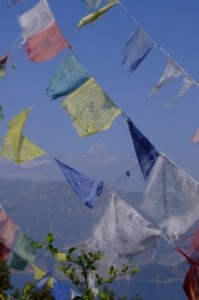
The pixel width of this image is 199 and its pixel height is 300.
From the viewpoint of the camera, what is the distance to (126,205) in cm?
749

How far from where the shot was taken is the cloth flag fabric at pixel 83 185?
823 cm

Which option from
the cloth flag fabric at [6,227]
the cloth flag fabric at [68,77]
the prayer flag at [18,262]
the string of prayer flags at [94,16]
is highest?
the string of prayer flags at [94,16]

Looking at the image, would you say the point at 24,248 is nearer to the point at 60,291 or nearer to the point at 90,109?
the point at 60,291

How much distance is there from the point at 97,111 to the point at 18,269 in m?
5.77

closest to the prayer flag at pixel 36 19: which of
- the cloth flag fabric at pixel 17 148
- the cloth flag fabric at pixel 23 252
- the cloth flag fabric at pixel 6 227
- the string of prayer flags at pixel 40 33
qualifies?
the string of prayer flags at pixel 40 33

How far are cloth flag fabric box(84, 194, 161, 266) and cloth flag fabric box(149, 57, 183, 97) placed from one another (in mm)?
1984

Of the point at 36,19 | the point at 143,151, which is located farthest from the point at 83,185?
the point at 36,19

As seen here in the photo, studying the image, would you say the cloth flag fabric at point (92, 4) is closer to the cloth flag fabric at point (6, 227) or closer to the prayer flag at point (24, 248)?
the cloth flag fabric at point (6, 227)

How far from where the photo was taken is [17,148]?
9.00 m

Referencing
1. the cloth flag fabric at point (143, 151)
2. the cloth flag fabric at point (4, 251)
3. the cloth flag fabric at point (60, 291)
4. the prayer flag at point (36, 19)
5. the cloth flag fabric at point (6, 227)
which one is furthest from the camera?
the cloth flag fabric at point (4, 251)

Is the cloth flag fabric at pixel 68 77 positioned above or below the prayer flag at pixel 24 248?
above

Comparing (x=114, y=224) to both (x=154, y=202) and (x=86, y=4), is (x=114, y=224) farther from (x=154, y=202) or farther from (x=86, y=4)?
(x=86, y=4)

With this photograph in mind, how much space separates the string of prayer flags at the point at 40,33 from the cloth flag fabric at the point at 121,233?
10.4ft

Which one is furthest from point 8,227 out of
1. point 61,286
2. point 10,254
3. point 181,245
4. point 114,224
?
point 181,245
